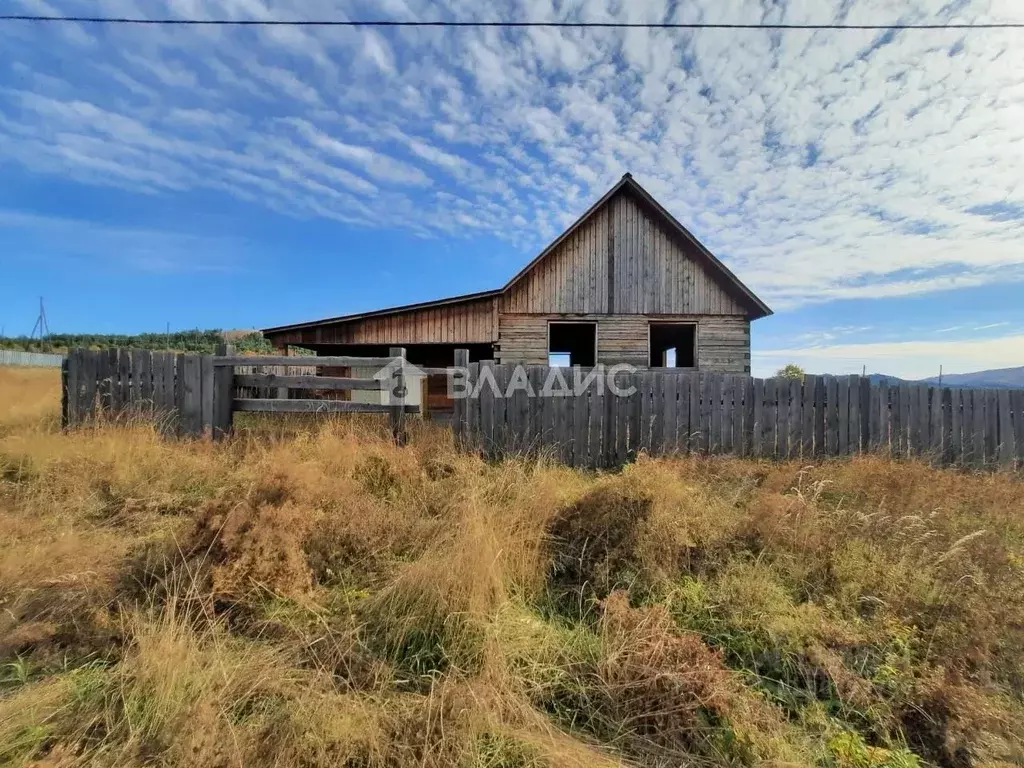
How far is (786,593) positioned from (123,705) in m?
3.71

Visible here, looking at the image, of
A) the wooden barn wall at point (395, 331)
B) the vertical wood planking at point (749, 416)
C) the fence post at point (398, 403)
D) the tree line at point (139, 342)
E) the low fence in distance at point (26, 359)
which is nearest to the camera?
the fence post at point (398, 403)

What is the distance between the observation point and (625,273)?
13.8 metres

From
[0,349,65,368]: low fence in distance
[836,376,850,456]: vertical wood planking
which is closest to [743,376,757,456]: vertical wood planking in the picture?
[836,376,850,456]: vertical wood planking

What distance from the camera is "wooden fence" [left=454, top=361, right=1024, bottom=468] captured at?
7566 millimetres

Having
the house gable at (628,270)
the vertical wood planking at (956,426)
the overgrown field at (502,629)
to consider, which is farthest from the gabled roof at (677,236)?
the overgrown field at (502,629)

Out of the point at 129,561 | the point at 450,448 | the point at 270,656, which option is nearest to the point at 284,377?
the point at 450,448

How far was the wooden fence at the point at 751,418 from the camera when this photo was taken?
7566mm

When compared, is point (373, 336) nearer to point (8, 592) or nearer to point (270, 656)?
point (8, 592)

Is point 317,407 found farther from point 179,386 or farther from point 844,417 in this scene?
point 844,417

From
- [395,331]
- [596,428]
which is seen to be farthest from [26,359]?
[596,428]

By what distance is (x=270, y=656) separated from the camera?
247cm

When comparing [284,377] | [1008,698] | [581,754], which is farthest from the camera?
[284,377]

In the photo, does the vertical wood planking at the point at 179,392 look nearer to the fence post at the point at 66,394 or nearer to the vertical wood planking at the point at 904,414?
the fence post at the point at 66,394

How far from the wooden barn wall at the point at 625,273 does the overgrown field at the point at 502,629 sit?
9.47 meters
